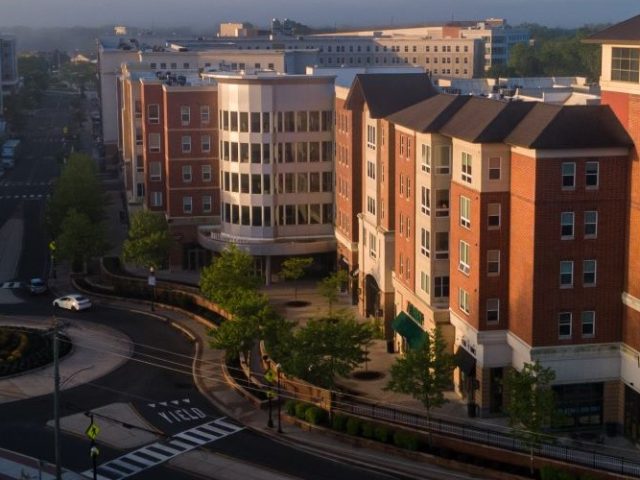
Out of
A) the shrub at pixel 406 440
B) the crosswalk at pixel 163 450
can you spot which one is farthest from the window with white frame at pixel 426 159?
the crosswalk at pixel 163 450

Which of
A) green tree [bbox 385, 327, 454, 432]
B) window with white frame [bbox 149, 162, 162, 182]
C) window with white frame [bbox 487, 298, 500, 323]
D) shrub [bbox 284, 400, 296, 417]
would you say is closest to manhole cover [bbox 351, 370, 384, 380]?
shrub [bbox 284, 400, 296, 417]

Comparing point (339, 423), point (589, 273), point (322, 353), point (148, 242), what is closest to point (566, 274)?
point (589, 273)

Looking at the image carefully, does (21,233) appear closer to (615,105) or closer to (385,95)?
(385,95)

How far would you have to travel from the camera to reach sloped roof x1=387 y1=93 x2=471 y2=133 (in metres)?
53.0

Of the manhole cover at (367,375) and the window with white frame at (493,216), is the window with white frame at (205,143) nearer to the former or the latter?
the manhole cover at (367,375)

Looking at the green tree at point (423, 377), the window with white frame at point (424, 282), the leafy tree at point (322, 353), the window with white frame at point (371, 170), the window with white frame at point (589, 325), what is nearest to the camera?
the green tree at point (423, 377)

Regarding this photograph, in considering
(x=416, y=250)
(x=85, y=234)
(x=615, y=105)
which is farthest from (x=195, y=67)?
(x=615, y=105)

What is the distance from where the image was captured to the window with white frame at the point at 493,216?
159 ft

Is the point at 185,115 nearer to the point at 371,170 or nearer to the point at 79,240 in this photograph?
the point at 79,240

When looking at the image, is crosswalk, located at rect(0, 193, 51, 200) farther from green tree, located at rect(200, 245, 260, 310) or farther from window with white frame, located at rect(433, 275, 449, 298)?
window with white frame, located at rect(433, 275, 449, 298)

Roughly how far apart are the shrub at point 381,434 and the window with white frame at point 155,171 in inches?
1878

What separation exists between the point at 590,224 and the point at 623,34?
8.08m

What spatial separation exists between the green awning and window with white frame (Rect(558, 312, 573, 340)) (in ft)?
29.0

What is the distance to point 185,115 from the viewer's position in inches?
3307
